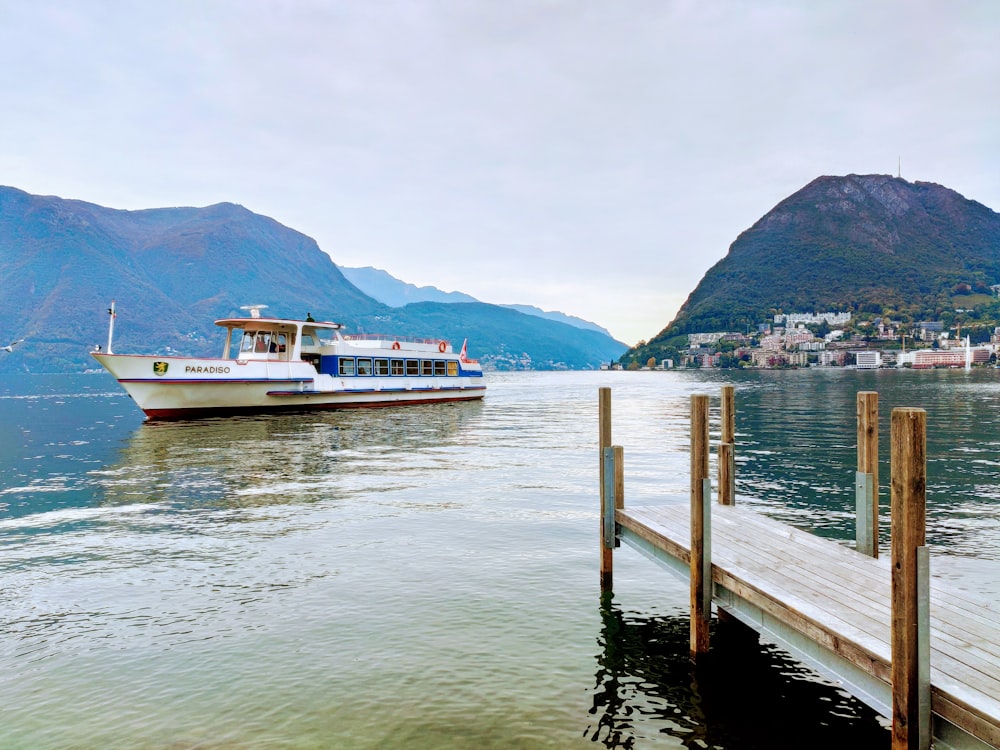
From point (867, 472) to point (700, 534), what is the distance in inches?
90.6

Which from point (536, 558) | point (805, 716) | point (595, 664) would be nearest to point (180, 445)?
point (536, 558)

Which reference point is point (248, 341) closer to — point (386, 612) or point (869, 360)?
point (386, 612)

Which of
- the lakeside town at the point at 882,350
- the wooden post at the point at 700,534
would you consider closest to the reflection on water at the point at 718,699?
the wooden post at the point at 700,534

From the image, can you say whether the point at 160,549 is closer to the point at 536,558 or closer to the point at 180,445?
the point at 536,558

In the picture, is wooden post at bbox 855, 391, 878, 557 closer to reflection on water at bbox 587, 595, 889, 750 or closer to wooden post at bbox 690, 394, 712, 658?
reflection on water at bbox 587, 595, 889, 750

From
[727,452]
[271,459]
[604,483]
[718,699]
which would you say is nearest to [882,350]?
[271,459]

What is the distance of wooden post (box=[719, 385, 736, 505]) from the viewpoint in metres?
9.41

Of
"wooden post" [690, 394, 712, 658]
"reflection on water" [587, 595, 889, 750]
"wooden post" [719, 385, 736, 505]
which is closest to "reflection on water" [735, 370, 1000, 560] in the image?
"wooden post" [719, 385, 736, 505]

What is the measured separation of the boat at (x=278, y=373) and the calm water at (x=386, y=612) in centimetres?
1615

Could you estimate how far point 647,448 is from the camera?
25812 millimetres

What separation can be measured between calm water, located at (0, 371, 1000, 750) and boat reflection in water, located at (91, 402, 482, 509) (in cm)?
21

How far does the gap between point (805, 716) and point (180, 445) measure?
2646 centimetres

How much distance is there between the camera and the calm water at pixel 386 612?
5766 millimetres

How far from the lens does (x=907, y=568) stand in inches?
153
